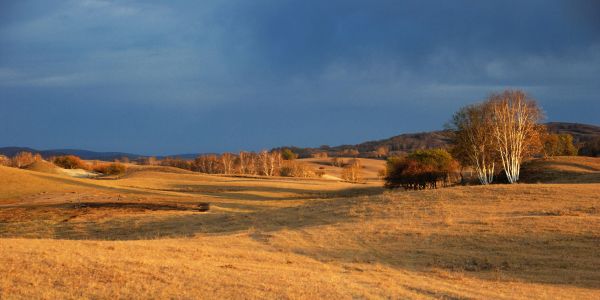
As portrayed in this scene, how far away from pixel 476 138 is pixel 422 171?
266 inches

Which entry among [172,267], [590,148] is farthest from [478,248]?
[590,148]

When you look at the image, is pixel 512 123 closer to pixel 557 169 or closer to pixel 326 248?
pixel 557 169

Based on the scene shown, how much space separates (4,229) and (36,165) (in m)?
61.3

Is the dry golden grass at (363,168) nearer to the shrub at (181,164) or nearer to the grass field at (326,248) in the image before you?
the shrub at (181,164)

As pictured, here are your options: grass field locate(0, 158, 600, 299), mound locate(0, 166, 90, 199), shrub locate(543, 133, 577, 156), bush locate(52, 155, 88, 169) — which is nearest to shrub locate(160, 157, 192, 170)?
bush locate(52, 155, 88, 169)

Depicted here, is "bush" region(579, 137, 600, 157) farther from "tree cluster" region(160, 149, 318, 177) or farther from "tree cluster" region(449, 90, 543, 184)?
"tree cluster" region(160, 149, 318, 177)

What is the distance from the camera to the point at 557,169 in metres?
57.3

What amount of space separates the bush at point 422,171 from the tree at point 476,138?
148 inches

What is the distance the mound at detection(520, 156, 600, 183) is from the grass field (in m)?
20.1

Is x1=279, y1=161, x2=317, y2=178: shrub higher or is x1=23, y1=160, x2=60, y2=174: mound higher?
x1=23, y1=160, x2=60, y2=174: mound

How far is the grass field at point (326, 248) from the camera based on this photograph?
12.6 m

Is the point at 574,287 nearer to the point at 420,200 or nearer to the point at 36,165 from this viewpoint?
the point at 420,200

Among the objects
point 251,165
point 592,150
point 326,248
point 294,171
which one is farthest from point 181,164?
point 326,248

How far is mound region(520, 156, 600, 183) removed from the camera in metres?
53.4
